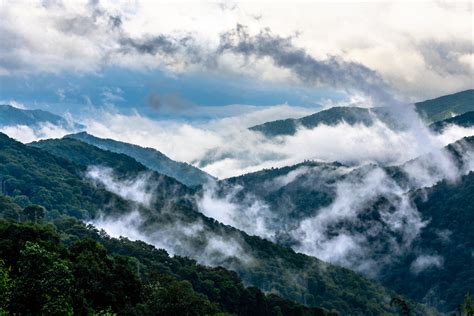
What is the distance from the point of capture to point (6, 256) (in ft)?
357

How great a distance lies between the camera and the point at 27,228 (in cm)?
11612

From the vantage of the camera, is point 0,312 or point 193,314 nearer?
point 0,312

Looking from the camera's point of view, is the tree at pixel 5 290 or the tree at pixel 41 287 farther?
the tree at pixel 5 290

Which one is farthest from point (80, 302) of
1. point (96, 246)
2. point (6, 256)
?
point (96, 246)

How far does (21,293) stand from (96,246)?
49.9m

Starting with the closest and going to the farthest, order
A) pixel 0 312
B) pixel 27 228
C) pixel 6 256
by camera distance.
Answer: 1. pixel 0 312
2. pixel 6 256
3. pixel 27 228

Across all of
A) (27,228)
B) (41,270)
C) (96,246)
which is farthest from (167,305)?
(41,270)

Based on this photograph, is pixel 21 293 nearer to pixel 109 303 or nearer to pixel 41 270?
pixel 41 270

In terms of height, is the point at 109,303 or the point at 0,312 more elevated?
the point at 0,312

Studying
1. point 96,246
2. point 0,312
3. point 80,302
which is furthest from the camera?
point 96,246

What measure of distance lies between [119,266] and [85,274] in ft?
35.4

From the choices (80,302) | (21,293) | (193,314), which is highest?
(21,293)

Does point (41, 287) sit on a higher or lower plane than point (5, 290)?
higher

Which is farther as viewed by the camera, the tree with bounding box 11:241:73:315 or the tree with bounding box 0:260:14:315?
the tree with bounding box 0:260:14:315
